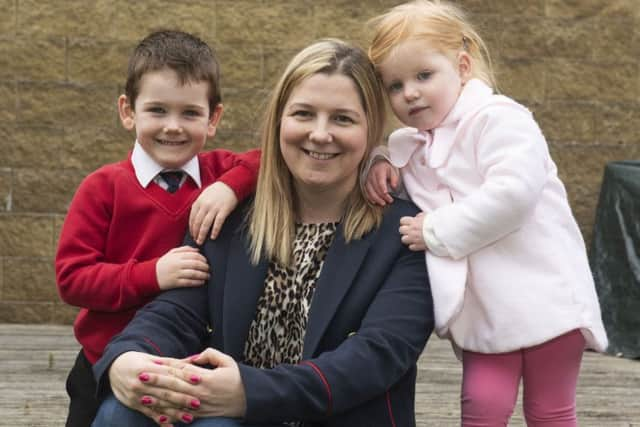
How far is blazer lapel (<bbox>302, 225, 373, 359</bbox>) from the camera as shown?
8.07 feet

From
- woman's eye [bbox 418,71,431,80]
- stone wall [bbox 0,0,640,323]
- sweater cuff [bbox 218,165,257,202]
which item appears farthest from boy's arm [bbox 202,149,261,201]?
stone wall [bbox 0,0,640,323]

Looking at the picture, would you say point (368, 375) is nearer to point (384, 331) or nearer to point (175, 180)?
point (384, 331)

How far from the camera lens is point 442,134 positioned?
2.65 meters

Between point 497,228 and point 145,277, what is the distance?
2.73 ft

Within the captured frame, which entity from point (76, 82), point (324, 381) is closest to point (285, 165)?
point (324, 381)

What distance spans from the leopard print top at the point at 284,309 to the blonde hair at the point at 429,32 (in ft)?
1.56

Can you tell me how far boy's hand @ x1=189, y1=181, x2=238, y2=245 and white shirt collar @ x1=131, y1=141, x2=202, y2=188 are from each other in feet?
0.57

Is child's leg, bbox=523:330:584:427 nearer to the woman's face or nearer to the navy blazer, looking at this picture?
the navy blazer

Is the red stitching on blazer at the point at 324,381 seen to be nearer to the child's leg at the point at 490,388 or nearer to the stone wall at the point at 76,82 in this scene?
the child's leg at the point at 490,388

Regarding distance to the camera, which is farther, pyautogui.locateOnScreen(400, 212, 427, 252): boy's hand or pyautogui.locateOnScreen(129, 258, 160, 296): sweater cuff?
pyautogui.locateOnScreen(129, 258, 160, 296): sweater cuff

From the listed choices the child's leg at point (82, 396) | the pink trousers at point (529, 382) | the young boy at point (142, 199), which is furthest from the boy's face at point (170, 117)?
the pink trousers at point (529, 382)

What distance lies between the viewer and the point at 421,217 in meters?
2.52

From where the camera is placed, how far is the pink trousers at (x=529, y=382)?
8.58ft

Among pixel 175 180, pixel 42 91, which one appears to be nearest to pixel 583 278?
pixel 175 180
